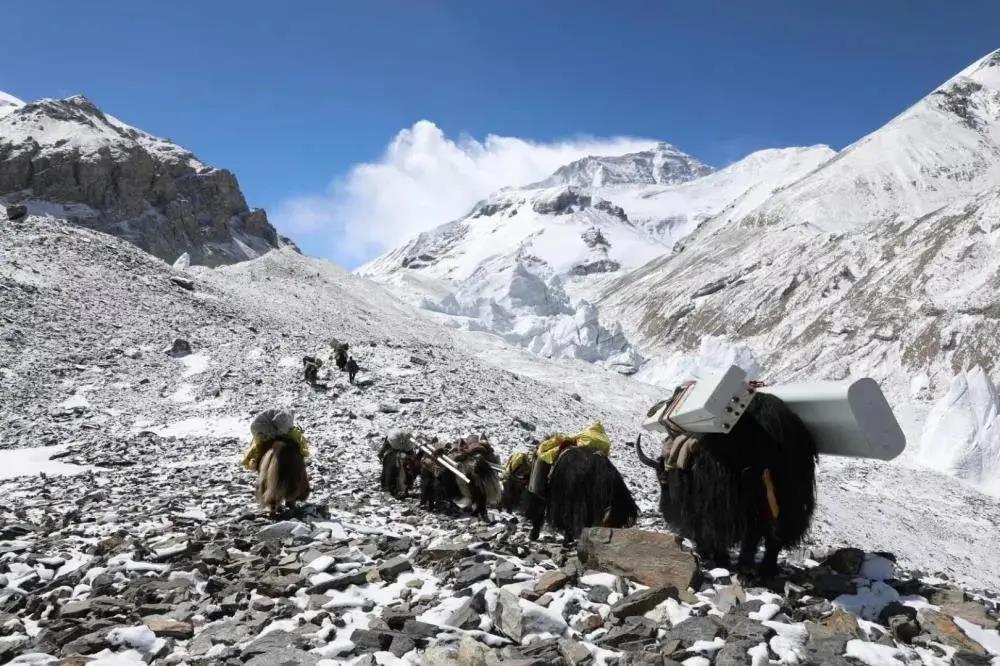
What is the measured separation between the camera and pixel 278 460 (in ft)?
21.3

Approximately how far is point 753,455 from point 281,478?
419cm

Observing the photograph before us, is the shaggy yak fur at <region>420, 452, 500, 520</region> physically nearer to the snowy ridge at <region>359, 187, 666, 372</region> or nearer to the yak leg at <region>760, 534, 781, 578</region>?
the yak leg at <region>760, 534, 781, 578</region>

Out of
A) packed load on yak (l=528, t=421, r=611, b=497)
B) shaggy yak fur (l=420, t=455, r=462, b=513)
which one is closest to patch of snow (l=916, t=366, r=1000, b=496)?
shaggy yak fur (l=420, t=455, r=462, b=513)

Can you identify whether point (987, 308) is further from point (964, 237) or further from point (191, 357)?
point (191, 357)

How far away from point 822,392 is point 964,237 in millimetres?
59415

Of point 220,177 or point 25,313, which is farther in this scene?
point 220,177

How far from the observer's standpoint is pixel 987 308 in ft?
150

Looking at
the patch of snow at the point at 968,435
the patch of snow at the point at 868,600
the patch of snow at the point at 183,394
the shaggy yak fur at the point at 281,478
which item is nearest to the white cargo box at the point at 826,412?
the patch of snow at the point at 868,600

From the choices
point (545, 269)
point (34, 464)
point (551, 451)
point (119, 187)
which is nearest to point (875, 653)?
point (551, 451)

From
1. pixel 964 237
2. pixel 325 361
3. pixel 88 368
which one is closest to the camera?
pixel 88 368

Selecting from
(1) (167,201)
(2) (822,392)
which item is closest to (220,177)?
(1) (167,201)

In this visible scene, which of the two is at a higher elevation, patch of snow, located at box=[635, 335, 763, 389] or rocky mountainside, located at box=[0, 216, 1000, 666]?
patch of snow, located at box=[635, 335, 763, 389]

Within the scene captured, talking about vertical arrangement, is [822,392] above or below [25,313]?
below

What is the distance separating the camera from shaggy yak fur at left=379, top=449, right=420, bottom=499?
8.14 meters
